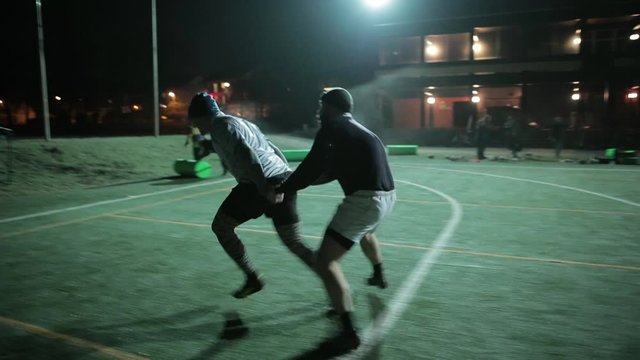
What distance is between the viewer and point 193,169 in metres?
13.9

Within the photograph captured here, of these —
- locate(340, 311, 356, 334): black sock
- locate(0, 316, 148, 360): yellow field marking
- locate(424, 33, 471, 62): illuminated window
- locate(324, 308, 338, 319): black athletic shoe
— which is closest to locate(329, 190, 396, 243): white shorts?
locate(340, 311, 356, 334): black sock

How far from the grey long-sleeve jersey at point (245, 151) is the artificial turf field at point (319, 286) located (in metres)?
1.23

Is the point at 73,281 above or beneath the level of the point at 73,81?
beneath

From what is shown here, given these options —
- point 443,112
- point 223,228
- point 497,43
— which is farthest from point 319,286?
point 497,43

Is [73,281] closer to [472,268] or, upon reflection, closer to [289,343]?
[289,343]

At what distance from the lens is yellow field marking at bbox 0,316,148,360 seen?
10.9ft

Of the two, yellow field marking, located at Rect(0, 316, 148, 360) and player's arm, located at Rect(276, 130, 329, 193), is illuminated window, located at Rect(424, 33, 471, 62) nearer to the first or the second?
player's arm, located at Rect(276, 130, 329, 193)

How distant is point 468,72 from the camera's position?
31.6m

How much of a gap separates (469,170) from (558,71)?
57.7 ft

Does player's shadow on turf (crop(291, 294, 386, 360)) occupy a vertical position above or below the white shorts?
below

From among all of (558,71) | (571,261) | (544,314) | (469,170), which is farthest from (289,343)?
(558,71)

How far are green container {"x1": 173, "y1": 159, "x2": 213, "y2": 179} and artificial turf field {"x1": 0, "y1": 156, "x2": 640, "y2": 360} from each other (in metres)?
4.82

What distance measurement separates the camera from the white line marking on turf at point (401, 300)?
3476 mm

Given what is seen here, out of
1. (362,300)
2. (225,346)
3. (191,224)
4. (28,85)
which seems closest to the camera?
(225,346)
